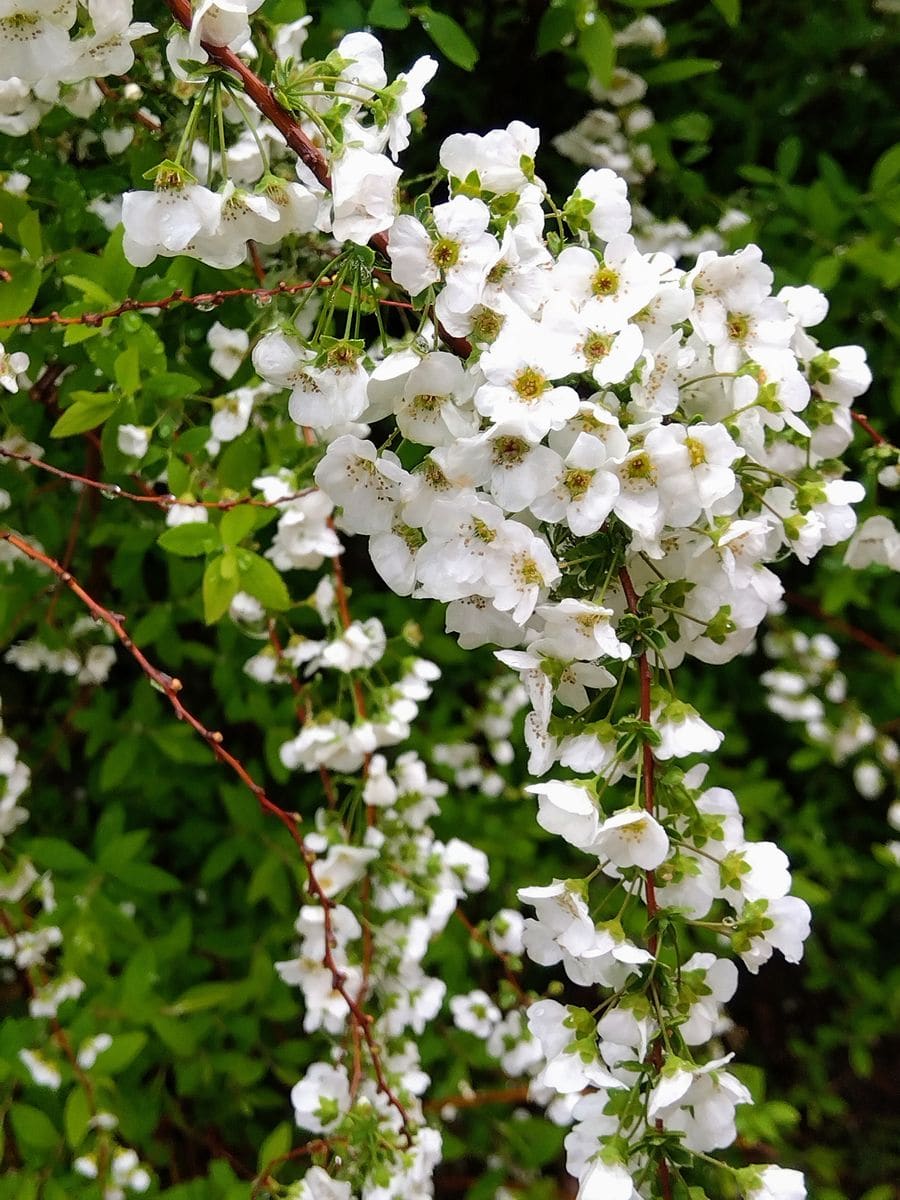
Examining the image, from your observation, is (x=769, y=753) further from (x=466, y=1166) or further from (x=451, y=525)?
(x=451, y=525)

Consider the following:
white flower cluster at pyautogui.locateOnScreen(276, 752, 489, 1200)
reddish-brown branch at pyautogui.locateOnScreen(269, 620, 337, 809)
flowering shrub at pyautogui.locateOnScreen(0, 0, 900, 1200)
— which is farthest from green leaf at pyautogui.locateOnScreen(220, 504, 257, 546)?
white flower cluster at pyautogui.locateOnScreen(276, 752, 489, 1200)

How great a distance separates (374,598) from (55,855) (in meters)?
0.87

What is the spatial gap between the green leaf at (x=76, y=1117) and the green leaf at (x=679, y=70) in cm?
238

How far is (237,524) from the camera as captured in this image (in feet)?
4.61

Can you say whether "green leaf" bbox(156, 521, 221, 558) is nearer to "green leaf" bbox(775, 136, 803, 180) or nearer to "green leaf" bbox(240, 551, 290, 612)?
"green leaf" bbox(240, 551, 290, 612)

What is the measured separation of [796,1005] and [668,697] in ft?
9.83

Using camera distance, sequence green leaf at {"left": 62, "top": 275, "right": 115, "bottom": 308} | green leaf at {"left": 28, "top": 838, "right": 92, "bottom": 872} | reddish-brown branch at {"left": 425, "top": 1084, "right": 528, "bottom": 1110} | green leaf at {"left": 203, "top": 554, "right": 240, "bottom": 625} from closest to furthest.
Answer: green leaf at {"left": 62, "top": 275, "right": 115, "bottom": 308}
green leaf at {"left": 203, "top": 554, "right": 240, "bottom": 625}
green leaf at {"left": 28, "top": 838, "right": 92, "bottom": 872}
reddish-brown branch at {"left": 425, "top": 1084, "right": 528, "bottom": 1110}

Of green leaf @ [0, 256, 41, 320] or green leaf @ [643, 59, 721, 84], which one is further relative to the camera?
green leaf @ [643, 59, 721, 84]

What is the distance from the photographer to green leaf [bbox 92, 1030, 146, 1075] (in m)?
1.71

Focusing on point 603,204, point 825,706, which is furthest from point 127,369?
point 825,706

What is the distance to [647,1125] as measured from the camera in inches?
37.3

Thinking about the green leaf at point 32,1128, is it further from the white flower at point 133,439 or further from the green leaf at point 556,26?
the green leaf at point 556,26

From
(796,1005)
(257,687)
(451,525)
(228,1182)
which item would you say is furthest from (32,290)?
(796,1005)

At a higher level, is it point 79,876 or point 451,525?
point 451,525
